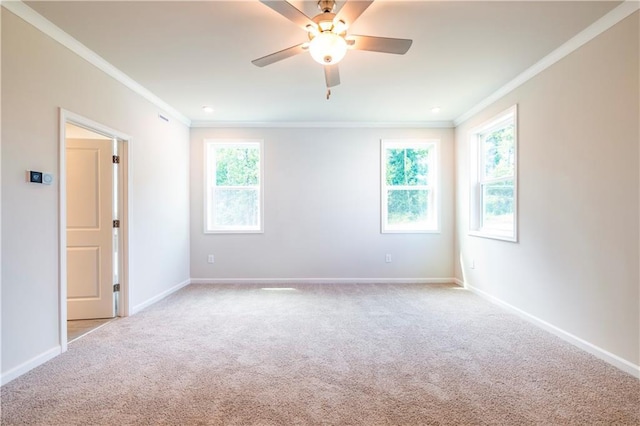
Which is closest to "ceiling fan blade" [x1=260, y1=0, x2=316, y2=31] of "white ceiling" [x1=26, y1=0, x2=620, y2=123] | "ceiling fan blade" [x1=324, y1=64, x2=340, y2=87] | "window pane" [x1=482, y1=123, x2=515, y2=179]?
"white ceiling" [x1=26, y1=0, x2=620, y2=123]

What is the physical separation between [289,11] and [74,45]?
200 cm

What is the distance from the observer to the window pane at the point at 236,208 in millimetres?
5070

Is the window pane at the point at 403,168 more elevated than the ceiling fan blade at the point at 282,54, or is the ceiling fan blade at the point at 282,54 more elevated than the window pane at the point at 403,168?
the ceiling fan blade at the point at 282,54

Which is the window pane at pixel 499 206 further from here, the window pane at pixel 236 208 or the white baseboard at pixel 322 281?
→ the window pane at pixel 236 208

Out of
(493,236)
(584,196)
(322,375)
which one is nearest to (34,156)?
(322,375)

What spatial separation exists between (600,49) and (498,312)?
8.69ft

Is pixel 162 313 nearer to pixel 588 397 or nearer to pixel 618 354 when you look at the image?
pixel 588 397

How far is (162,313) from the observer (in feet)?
11.5

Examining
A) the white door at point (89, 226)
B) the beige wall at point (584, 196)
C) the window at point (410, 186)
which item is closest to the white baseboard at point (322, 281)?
the window at point (410, 186)

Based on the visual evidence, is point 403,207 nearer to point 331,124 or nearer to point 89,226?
point 331,124

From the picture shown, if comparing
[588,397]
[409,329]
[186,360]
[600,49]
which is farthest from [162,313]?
[600,49]

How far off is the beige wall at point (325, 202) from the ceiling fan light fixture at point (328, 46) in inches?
114

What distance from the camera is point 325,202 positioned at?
4996 millimetres

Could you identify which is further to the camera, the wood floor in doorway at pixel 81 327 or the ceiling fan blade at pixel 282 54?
the wood floor in doorway at pixel 81 327
